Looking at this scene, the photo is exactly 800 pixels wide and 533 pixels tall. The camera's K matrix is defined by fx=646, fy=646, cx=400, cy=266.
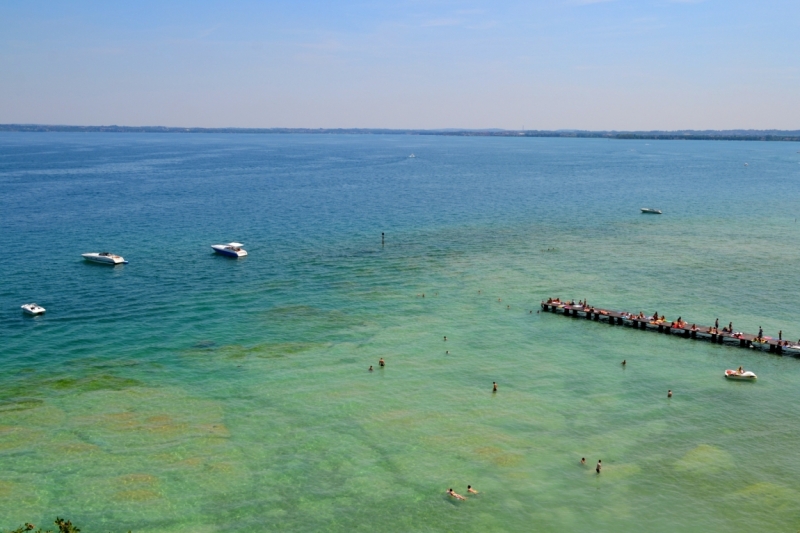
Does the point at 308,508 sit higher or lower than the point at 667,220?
lower

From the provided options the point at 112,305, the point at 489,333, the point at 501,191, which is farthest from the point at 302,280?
the point at 501,191

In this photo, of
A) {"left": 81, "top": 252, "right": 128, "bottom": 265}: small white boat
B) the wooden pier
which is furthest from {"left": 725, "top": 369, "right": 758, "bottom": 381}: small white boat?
{"left": 81, "top": 252, "right": 128, "bottom": 265}: small white boat

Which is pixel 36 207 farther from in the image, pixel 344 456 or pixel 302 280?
pixel 344 456

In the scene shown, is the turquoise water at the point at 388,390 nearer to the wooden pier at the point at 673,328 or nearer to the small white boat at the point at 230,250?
the small white boat at the point at 230,250

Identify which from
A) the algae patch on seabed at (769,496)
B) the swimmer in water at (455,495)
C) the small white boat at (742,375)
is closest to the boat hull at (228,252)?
the swimmer in water at (455,495)

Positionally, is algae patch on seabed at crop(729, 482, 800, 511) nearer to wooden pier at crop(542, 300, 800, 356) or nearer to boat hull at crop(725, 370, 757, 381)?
boat hull at crop(725, 370, 757, 381)
